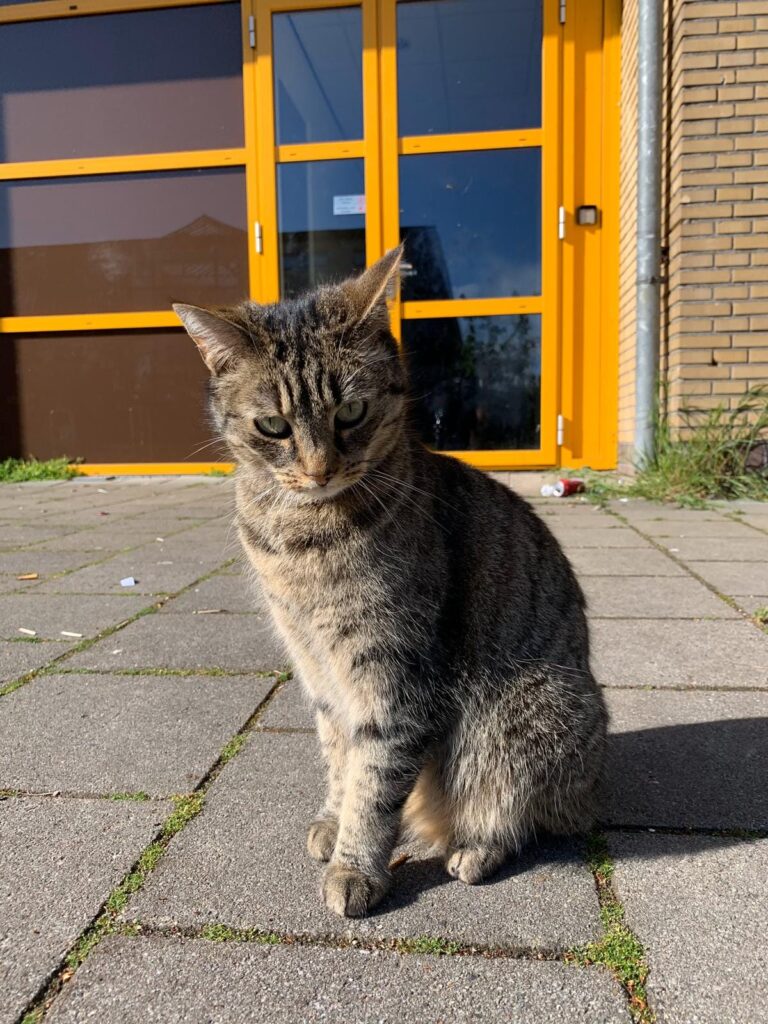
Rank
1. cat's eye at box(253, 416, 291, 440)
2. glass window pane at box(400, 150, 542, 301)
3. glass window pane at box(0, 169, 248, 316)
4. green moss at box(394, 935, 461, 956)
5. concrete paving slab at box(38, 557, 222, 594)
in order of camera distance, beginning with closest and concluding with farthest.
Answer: green moss at box(394, 935, 461, 956) < cat's eye at box(253, 416, 291, 440) < concrete paving slab at box(38, 557, 222, 594) < glass window pane at box(400, 150, 542, 301) < glass window pane at box(0, 169, 248, 316)

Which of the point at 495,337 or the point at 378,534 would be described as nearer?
the point at 378,534

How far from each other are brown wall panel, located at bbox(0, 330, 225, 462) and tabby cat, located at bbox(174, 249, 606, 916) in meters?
5.63

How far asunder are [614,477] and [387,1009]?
5.67m

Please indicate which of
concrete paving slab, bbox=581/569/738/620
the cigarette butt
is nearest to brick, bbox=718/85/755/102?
concrete paving slab, bbox=581/569/738/620

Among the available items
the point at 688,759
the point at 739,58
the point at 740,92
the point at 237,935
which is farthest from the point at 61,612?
the point at 739,58

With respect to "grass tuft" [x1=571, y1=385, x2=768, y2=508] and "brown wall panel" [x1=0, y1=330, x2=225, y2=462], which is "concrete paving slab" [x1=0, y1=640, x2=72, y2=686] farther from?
"brown wall panel" [x1=0, y1=330, x2=225, y2=462]

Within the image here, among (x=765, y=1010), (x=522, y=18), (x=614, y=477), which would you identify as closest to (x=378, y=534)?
(x=765, y=1010)

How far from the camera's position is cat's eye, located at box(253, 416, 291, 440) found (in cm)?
156

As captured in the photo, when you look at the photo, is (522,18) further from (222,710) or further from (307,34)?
(222,710)

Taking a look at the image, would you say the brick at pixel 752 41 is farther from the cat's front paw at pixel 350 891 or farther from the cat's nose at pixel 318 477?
the cat's front paw at pixel 350 891

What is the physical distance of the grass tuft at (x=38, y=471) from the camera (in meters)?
7.27

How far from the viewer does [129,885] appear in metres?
1.33

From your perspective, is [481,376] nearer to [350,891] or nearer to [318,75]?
[318,75]

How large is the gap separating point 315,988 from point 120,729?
3.60ft
